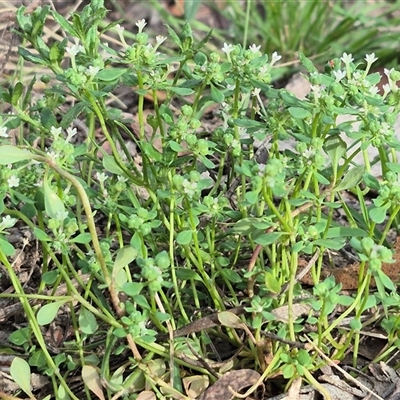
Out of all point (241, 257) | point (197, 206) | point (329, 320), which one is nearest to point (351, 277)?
point (329, 320)

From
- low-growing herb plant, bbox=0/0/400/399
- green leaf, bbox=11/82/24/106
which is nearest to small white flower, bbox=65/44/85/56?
low-growing herb plant, bbox=0/0/400/399

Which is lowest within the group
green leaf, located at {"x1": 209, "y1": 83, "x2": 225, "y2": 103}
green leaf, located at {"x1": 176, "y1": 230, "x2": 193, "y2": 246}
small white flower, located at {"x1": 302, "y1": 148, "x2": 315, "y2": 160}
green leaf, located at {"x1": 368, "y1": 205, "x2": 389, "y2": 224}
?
green leaf, located at {"x1": 176, "y1": 230, "x2": 193, "y2": 246}

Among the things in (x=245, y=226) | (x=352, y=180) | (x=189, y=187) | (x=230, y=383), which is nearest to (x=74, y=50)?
(x=189, y=187)

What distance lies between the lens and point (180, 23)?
281 centimetres

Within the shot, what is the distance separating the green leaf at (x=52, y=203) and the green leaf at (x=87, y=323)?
0.19 m

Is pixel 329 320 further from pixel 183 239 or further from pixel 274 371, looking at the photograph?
pixel 183 239

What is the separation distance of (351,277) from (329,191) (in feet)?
1.00

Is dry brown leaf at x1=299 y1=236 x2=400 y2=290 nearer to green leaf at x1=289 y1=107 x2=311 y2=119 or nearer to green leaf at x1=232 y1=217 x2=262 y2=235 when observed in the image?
green leaf at x1=232 y1=217 x2=262 y2=235

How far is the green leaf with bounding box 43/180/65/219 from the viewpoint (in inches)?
41.4

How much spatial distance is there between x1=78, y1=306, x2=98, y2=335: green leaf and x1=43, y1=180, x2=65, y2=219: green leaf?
0.19 meters

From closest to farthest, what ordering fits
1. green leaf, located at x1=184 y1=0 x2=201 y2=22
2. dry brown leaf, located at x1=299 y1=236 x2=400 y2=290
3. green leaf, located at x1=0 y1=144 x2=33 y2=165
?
green leaf, located at x1=0 y1=144 x2=33 y2=165 → dry brown leaf, located at x1=299 y1=236 x2=400 y2=290 → green leaf, located at x1=184 y1=0 x2=201 y2=22

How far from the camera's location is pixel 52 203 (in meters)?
1.05

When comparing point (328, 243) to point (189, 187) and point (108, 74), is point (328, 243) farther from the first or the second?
point (108, 74)

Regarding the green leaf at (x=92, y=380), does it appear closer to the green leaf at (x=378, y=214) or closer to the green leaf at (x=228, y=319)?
the green leaf at (x=228, y=319)
